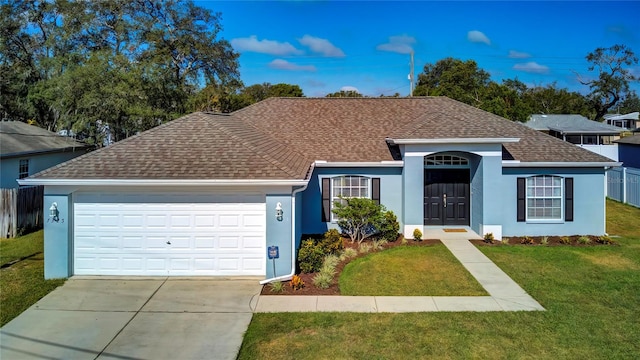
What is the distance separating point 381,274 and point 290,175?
3.51 metres

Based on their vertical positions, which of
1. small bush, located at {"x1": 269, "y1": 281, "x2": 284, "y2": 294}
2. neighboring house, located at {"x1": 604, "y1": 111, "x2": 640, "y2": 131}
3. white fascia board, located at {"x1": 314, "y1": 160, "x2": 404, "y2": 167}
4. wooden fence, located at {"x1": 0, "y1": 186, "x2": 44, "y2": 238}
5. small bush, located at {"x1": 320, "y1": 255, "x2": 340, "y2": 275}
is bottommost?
small bush, located at {"x1": 269, "y1": 281, "x2": 284, "y2": 294}

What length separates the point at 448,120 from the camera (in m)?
15.6

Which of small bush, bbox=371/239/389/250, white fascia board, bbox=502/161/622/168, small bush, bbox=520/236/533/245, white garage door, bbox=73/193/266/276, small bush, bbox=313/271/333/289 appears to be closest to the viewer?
small bush, bbox=313/271/333/289

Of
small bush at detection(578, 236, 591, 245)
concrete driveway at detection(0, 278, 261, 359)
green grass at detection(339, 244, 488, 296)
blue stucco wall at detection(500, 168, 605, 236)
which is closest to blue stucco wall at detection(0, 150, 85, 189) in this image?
concrete driveway at detection(0, 278, 261, 359)

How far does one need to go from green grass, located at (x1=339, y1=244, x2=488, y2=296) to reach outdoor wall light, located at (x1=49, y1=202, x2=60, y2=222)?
720cm

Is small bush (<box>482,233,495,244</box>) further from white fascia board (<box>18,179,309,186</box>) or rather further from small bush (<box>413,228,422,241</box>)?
white fascia board (<box>18,179,309,186</box>)

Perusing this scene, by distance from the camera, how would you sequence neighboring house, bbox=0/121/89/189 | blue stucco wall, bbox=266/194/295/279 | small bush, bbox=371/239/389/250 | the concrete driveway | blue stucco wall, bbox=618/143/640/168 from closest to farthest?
the concrete driveway, blue stucco wall, bbox=266/194/295/279, small bush, bbox=371/239/389/250, neighboring house, bbox=0/121/89/189, blue stucco wall, bbox=618/143/640/168

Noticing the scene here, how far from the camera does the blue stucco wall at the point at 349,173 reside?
15562 mm

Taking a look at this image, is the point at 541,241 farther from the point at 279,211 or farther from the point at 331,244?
the point at 279,211

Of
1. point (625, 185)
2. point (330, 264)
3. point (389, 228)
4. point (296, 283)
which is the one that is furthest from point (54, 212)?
point (625, 185)

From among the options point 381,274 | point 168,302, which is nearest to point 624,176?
point 381,274

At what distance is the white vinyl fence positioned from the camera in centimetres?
2075

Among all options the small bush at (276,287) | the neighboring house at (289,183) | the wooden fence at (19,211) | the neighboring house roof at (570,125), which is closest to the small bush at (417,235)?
the neighboring house at (289,183)

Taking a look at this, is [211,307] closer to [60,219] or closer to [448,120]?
[60,219]
